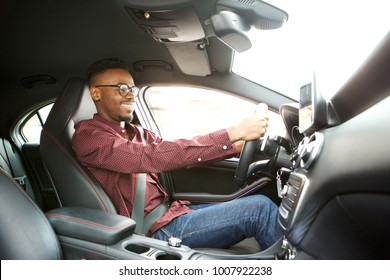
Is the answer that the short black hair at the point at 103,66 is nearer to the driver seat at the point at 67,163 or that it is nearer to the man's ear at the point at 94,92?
the man's ear at the point at 94,92

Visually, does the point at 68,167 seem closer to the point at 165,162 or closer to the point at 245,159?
the point at 165,162

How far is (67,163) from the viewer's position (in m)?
1.40

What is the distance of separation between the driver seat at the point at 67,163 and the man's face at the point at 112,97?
0.13 meters

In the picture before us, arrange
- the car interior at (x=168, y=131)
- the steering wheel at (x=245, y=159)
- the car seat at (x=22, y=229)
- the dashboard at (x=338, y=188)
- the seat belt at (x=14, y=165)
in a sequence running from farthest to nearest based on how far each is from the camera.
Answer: the seat belt at (x=14, y=165) → the steering wheel at (x=245, y=159) → the car seat at (x=22, y=229) → the car interior at (x=168, y=131) → the dashboard at (x=338, y=188)

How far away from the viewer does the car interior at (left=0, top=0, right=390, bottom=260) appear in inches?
28.9

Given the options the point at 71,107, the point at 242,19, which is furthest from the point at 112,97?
the point at 242,19

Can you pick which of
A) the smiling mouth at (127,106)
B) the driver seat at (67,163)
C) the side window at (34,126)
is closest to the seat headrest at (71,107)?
the driver seat at (67,163)

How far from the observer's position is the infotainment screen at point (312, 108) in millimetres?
883

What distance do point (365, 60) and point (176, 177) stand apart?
1.62 metres

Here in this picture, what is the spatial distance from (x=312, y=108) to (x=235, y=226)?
627 millimetres

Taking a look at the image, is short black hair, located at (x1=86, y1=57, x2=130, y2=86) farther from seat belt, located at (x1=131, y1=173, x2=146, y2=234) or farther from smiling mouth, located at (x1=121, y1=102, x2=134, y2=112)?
seat belt, located at (x1=131, y1=173, x2=146, y2=234)

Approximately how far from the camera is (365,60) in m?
0.71
